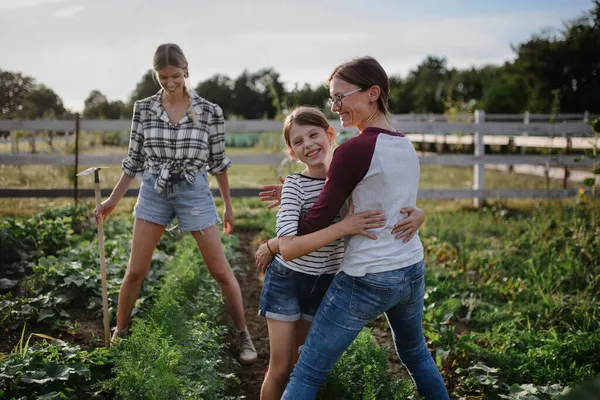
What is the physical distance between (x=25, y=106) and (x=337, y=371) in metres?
8.00

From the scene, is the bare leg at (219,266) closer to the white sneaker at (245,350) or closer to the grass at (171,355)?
the white sneaker at (245,350)

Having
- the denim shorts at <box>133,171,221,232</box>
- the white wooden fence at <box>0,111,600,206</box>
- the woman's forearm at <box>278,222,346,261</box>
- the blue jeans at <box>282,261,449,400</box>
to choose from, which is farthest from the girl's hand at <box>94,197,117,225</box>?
the white wooden fence at <box>0,111,600,206</box>

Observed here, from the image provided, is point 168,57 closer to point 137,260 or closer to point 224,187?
point 224,187

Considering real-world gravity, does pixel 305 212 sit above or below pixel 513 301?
above

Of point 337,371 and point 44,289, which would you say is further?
point 44,289

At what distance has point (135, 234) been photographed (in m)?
3.24

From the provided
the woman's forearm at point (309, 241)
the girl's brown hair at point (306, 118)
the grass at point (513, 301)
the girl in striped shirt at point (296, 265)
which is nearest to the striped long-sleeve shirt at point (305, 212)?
the girl in striped shirt at point (296, 265)

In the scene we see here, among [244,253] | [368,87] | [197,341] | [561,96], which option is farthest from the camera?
[561,96]

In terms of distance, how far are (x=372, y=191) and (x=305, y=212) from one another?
32cm

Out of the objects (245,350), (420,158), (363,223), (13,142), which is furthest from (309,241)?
(13,142)

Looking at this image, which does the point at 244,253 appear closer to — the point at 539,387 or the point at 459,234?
the point at 459,234

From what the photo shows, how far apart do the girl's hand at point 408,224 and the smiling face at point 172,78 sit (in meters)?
1.67

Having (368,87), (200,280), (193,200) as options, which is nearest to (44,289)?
(200,280)

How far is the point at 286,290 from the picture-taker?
223 cm
